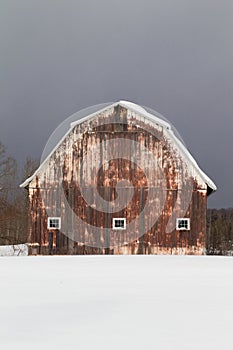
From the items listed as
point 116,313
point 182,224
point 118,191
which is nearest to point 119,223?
point 118,191

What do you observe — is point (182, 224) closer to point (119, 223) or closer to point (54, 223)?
point (119, 223)

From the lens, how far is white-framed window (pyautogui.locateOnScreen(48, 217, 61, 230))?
57.1ft

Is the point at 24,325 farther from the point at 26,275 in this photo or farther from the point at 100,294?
the point at 26,275

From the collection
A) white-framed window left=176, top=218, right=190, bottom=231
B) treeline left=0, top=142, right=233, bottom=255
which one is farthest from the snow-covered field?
treeline left=0, top=142, right=233, bottom=255

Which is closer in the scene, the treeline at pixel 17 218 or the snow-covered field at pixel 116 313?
the snow-covered field at pixel 116 313

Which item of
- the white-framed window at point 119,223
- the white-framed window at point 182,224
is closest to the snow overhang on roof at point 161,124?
the white-framed window at point 182,224

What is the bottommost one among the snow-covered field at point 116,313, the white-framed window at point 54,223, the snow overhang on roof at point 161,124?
the snow-covered field at point 116,313

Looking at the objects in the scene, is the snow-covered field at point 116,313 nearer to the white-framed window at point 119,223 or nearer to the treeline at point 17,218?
the white-framed window at point 119,223

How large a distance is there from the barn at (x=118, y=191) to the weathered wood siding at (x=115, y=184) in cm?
4

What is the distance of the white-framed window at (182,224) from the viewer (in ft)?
56.2

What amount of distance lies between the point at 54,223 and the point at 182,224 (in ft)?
16.1

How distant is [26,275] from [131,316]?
3993 mm

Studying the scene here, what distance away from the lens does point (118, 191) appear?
1727 centimetres

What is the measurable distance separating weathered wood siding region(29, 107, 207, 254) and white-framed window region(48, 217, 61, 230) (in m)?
0.17
